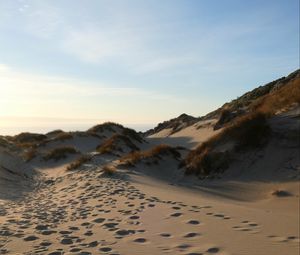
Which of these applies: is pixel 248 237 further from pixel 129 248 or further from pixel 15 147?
pixel 15 147

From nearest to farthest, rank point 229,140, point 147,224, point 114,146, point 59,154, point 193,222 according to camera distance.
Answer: point 193,222 < point 147,224 < point 229,140 < point 59,154 < point 114,146

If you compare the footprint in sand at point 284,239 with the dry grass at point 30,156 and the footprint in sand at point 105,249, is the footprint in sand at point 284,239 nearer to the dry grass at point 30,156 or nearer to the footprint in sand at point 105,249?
the footprint in sand at point 105,249

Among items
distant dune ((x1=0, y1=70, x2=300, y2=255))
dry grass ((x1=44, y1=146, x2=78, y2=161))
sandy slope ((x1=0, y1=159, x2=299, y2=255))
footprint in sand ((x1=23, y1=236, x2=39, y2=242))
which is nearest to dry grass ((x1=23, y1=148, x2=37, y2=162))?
dry grass ((x1=44, y1=146, x2=78, y2=161))

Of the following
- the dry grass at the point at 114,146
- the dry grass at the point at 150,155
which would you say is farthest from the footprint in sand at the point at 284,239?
the dry grass at the point at 114,146

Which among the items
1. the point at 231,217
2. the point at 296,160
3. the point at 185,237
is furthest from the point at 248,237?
the point at 296,160

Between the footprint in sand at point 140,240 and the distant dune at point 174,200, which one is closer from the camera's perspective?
the distant dune at point 174,200

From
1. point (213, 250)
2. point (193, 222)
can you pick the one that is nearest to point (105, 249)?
point (213, 250)

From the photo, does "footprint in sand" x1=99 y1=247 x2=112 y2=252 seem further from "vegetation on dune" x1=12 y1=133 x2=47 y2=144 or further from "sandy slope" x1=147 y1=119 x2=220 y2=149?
"vegetation on dune" x1=12 y1=133 x2=47 y2=144

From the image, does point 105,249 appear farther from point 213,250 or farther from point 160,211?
point 160,211

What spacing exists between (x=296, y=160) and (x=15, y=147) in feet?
71.9

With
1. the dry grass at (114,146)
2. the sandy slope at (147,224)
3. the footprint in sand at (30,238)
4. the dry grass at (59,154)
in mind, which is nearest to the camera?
the sandy slope at (147,224)

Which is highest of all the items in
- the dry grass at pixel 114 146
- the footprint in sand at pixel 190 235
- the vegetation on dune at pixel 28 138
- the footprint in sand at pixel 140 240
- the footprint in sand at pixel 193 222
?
the vegetation on dune at pixel 28 138

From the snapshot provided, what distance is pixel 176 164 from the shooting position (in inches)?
648

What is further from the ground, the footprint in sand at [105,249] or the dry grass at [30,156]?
the dry grass at [30,156]
